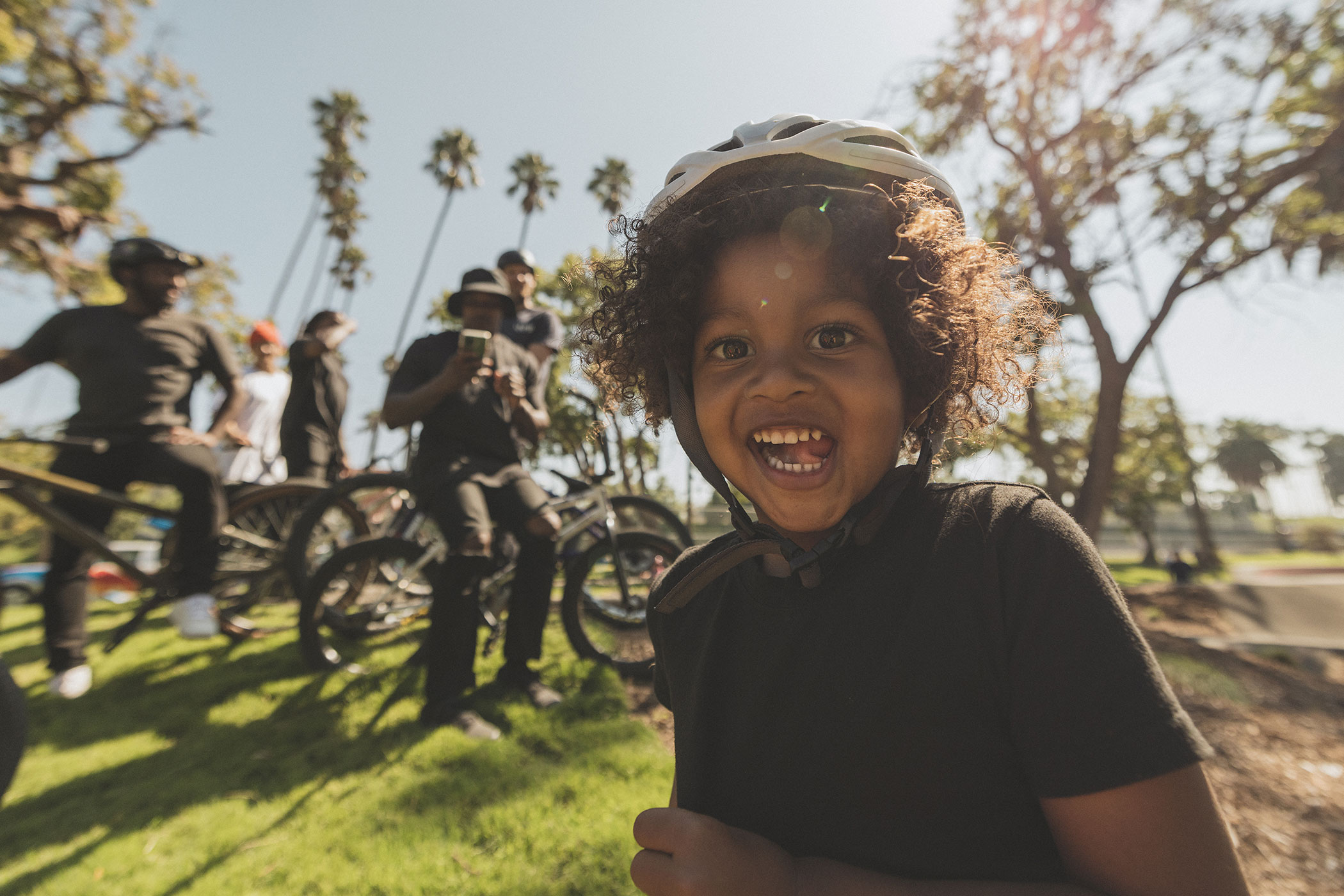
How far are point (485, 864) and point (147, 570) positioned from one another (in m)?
3.51

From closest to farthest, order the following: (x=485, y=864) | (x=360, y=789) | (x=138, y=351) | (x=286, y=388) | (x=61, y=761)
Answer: (x=485, y=864)
(x=360, y=789)
(x=61, y=761)
(x=138, y=351)
(x=286, y=388)

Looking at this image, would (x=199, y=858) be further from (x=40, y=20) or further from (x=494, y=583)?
(x=40, y=20)

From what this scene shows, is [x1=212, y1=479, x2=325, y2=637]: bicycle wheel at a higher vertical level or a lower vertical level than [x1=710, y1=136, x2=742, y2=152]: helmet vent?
lower

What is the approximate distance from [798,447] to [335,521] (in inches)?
188

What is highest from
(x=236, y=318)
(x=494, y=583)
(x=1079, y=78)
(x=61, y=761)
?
(x=236, y=318)

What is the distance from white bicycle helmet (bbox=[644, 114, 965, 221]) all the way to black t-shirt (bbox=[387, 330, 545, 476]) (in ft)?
8.41

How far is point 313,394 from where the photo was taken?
534 centimetres

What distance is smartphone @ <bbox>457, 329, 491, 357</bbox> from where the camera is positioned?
3.33 meters

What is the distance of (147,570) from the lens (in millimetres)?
4148

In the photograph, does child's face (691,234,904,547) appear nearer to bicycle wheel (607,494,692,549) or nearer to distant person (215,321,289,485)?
bicycle wheel (607,494,692,549)

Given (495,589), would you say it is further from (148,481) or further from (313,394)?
(313,394)

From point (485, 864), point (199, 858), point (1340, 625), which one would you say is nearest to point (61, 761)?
point (199, 858)

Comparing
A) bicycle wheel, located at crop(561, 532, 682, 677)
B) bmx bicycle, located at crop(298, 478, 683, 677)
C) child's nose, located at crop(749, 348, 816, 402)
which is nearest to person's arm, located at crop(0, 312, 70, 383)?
bmx bicycle, located at crop(298, 478, 683, 677)

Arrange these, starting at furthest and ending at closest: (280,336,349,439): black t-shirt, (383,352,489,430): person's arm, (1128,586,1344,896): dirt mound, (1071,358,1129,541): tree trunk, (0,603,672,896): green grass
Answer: (1071,358,1129,541): tree trunk < (280,336,349,439): black t-shirt < (383,352,489,430): person's arm < (1128,586,1344,896): dirt mound < (0,603,672,896): green grass
